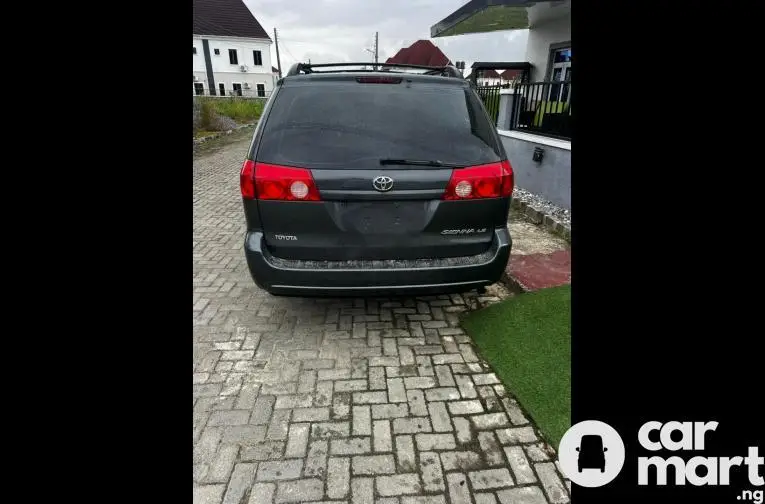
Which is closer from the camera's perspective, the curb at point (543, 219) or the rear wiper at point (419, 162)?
the rear wiper at point (419, 162)

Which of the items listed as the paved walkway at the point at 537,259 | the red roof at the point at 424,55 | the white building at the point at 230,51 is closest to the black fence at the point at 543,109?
the paved walkway at the point at 537,259

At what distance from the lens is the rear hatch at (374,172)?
7.89 ft

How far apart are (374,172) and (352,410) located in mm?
1403

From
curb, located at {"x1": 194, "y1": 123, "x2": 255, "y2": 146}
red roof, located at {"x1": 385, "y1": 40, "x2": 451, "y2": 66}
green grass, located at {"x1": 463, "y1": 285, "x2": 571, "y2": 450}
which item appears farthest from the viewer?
red roof, located at {"x1": 385, "y1": 40, "x2": 451, "y2": 66}

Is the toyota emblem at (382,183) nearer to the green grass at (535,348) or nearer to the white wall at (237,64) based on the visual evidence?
the green grass at (535,348)

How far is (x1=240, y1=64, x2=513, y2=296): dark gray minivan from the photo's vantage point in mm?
2416

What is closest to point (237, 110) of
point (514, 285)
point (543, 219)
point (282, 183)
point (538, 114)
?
point (538, 114)

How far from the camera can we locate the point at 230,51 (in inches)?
1710

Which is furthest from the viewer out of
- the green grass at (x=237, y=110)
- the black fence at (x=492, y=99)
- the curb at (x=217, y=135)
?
the green grass at (x=237, y=110)

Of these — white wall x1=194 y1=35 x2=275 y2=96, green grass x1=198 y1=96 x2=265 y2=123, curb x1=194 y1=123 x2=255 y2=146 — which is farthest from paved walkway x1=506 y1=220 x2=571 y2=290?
white wall x1=194 y1=35 x2=275 y2=96

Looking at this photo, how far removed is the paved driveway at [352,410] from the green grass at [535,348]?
0.10 meters
